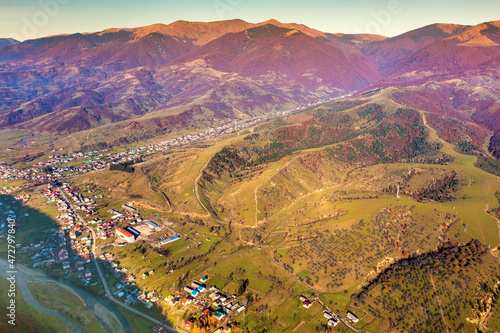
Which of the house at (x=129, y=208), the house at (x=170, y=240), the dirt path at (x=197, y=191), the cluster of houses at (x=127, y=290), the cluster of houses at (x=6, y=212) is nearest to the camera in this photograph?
the cluster of houses at (x=127, y=290)

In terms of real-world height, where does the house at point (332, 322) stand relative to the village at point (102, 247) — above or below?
below

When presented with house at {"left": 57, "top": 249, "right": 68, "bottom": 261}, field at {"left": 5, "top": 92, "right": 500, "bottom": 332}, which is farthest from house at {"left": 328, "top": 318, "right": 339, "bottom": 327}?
house at {"left": 57, "top": 249, "right": 68, "bottom": 261}

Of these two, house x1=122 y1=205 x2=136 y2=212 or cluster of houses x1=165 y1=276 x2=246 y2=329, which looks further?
house x1=122 y1=205 x2=136 y2=212

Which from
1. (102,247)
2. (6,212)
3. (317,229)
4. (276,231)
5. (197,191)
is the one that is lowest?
(276,231)

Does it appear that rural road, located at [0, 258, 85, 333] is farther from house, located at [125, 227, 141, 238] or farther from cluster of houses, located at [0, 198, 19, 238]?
house, located at [125, 227, 141, 238]

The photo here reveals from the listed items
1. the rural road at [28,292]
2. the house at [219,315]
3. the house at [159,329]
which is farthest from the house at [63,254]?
the house at [219,315]

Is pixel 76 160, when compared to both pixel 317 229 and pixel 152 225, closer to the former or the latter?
pixel 152 225

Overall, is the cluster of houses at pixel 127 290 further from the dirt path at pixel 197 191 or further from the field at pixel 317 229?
the dirt path at pixel 197 191

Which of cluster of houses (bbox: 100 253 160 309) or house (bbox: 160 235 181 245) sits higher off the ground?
house (bbox: 160 235 181 245)

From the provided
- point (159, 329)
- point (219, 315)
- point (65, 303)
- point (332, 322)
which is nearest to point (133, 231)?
point (65, 303)
